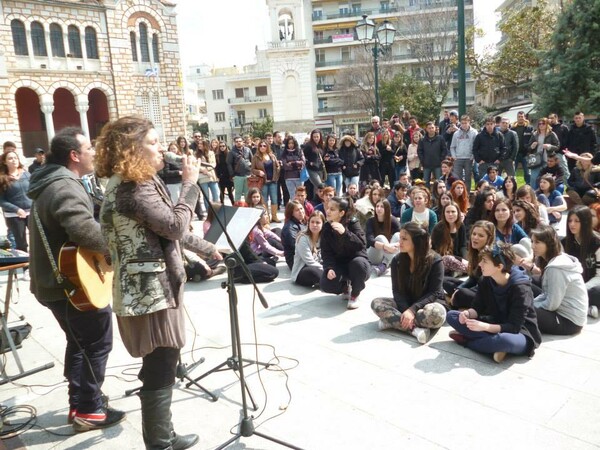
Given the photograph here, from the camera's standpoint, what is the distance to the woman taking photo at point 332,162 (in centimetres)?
1095

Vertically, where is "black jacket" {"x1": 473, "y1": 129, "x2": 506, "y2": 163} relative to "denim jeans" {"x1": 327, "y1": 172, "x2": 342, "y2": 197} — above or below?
above

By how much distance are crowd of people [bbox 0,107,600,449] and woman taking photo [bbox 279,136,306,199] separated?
1.86 meters

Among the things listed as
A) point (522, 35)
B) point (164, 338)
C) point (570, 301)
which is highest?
point (522, 35)

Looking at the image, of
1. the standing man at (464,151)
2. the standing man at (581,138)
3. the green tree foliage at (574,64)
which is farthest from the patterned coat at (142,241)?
the green tree foliage at (574,64)

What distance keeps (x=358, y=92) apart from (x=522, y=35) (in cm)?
1837

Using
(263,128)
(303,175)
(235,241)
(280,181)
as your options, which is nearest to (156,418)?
(235,241)

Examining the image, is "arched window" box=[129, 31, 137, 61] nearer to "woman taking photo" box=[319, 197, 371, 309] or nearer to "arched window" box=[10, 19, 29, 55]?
"arched window" box=[10, 19, 29, 55]

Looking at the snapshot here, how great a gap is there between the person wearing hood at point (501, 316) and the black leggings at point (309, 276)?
6.94ft

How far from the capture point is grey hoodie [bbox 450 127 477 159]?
10.7m

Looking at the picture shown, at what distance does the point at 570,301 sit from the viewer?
427 centimetres

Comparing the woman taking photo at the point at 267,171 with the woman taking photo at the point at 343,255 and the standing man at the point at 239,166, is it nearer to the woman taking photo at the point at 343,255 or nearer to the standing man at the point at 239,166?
the standing man at the point at 239,166

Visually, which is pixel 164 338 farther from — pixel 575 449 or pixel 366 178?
pixel 366 178

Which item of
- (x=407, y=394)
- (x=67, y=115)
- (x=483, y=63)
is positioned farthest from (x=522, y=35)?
(x=67, y=115)

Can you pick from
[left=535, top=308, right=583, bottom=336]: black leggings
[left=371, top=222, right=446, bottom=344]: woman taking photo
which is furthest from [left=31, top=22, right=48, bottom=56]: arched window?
[left=535, top=308, right=583, bottom=336]: black leggings
